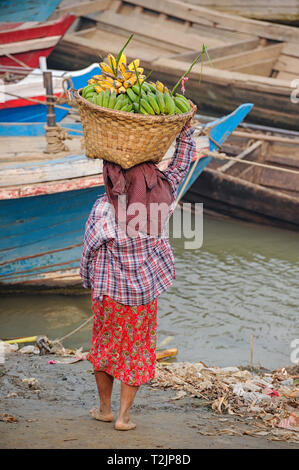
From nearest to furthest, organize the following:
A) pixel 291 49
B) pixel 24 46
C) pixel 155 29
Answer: pixel 24 46 < pixel 291 49 < pixel 155 29

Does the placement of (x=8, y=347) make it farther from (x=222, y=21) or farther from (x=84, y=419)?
(x=222, y=21)

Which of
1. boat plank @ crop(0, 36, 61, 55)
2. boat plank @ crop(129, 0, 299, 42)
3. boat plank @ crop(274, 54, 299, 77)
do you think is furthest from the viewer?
boat plank @ crop(129, 0, 299, 42)

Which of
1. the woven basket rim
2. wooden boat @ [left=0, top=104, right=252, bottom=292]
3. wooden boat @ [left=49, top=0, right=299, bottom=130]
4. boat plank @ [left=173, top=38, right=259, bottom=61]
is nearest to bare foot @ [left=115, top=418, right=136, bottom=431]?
the woven basket rim

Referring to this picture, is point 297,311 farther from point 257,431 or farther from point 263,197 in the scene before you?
point 257,431

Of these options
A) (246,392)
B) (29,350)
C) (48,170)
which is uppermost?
(48,170)

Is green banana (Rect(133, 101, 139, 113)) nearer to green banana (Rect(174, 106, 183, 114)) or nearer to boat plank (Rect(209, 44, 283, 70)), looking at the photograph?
green banana (Rect(174, 106, 183, 114))

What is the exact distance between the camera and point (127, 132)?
2293 mm

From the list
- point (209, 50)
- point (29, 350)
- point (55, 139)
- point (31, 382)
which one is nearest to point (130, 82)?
point (31, 382)

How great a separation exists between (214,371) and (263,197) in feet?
12.6

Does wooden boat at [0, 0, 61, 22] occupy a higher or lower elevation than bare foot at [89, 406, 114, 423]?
higher

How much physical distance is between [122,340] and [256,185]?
5.05 meters

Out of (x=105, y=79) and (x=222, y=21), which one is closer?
(x=105, y=79)

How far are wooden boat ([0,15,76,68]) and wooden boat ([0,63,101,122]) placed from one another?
147 cm

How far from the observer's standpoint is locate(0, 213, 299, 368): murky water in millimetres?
4582
